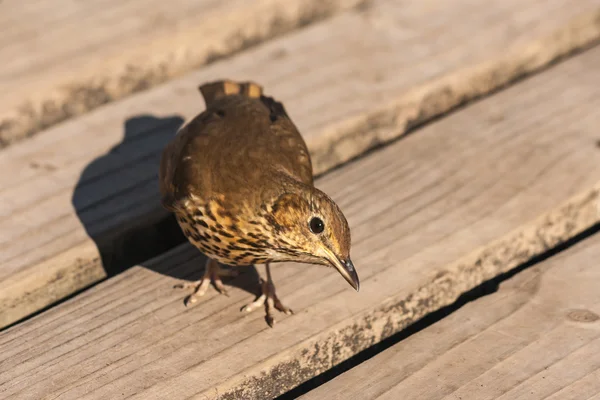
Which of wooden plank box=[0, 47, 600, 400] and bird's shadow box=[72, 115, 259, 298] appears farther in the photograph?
bird's shadow box=[72, 115, 259, 298]

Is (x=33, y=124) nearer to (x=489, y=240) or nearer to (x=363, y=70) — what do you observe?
(x=363, y=70)

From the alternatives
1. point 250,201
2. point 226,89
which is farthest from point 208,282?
point 226,89

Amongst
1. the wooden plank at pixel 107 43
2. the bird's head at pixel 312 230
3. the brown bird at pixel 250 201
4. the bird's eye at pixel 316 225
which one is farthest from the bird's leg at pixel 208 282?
the wooden plank at pixel 107 43

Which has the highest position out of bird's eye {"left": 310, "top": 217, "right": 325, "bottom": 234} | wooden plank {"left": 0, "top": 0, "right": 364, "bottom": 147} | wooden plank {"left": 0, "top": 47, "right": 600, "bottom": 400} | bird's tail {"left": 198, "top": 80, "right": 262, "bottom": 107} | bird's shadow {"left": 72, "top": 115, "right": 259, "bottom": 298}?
wooden plank {"left": 0, "top": 0, "right": 364, "bottom": 147}

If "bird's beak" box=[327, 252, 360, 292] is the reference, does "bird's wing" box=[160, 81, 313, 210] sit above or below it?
above

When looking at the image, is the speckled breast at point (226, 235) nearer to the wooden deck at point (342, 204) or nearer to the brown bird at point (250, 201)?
the brown bird at point (250, 201)

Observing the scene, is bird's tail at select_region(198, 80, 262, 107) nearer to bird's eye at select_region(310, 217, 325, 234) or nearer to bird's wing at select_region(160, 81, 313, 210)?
bird's wing at select_region(160, 81, 313, 210)

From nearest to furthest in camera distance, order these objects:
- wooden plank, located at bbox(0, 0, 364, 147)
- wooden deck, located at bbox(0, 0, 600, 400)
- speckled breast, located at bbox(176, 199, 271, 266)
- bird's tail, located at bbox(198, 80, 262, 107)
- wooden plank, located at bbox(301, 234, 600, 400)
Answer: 1. wooden plank, located at bbox(301, 234, 600, 400)
2. wooden deck, located at bbox(0, 0, 600, 400)
3. speckled breast, located at bbox(176, 199, 271, 266)
4. bird's tail, located at bbox(198, 80, 262, 107)
5. wooden plank, located at bbox(0, 0, 364, 147)

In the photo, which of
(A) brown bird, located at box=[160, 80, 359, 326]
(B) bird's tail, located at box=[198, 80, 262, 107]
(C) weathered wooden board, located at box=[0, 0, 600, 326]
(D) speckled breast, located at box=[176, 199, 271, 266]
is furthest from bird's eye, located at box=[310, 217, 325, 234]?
(B) bird's tail, located at box=[198, 80, 262, 107]

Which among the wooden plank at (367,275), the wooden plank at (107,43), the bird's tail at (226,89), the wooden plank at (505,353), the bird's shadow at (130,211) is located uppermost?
the wooden plank at (107,43)
